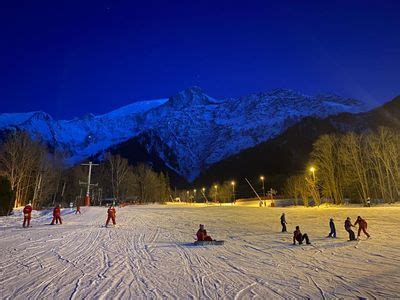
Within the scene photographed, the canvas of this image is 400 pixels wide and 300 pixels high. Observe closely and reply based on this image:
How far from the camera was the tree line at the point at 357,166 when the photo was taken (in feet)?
185

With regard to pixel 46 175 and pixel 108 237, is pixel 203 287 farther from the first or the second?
pixel 46 175

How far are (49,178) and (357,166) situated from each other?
2582 inches

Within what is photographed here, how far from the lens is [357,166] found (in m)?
58.1

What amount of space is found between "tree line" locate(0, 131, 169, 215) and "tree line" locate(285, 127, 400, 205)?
45.4 meters

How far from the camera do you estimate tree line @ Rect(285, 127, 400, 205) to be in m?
56.3

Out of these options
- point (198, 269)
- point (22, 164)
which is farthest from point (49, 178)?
point (198, 269)

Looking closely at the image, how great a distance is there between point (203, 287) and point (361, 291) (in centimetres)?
438

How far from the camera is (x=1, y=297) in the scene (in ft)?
28.1

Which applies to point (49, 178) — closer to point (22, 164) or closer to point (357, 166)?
point (22, 164)

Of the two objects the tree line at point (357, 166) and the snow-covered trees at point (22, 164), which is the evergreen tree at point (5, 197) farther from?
the tree line at point (357, 166)

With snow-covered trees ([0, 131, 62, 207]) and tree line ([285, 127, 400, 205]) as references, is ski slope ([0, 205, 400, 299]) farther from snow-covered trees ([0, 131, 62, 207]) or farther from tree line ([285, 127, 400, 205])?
tree line ([285, 127, 400, 205])

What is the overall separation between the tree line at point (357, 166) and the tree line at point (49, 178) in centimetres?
4539

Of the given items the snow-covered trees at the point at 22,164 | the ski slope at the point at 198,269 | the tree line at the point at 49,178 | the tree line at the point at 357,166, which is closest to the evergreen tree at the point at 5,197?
the tree line at the point at 49,178

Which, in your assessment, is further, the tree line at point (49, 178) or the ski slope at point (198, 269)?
the tree line at point (49, 178)
